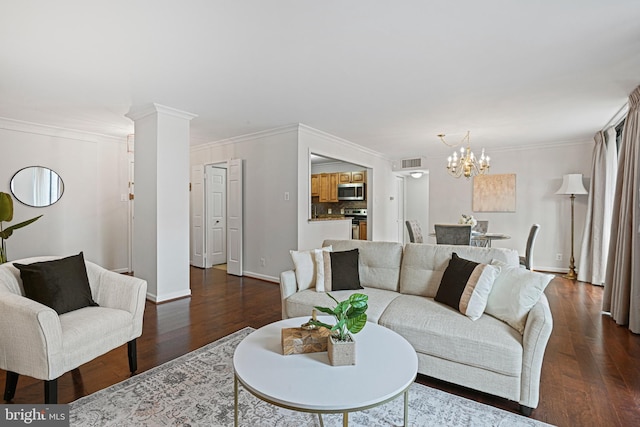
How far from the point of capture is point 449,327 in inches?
82.7

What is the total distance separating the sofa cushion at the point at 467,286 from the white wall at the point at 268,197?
9.01 ft

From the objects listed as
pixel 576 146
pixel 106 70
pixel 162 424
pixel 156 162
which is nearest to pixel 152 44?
pixel 106 70

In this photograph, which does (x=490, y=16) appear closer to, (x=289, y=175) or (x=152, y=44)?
(x=152, y=44)

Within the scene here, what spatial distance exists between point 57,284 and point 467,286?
2777 millimetres

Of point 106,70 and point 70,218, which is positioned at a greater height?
point 106,70

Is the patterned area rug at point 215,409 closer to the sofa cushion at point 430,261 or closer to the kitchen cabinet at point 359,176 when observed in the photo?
the sofa cushion at point 430,261

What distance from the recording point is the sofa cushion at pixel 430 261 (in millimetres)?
2613

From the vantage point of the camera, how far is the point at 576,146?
19.1 feet

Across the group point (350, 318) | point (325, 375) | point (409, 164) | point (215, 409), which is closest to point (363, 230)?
point (409, 164)

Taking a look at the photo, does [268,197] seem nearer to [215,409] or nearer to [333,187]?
[333,187]

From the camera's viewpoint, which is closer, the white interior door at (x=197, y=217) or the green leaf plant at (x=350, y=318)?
the green leaf plant at (x=350, y=318)

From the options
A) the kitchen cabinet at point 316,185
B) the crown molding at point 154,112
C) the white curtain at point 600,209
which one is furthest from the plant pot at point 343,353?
the kitchen cabinet at point 316,185

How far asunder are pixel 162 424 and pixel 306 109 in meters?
3.43

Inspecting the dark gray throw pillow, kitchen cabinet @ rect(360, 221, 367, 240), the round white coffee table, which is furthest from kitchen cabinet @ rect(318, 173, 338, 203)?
the round white coffee table
